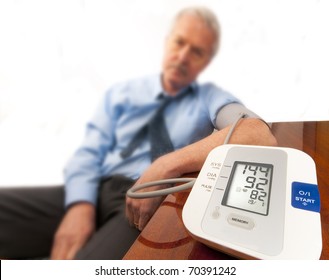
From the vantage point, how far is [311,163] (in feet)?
Answer: 0.95

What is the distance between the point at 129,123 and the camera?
0.39 metres

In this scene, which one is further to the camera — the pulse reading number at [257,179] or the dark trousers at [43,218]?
the dark trousers at [43,218]

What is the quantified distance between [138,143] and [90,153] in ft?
0.28

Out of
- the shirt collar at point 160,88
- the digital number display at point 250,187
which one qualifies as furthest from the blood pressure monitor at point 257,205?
the shirt collar at point 160,88

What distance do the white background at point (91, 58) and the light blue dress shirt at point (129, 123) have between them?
0.02m

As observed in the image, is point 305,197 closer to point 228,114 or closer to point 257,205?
point 257,205

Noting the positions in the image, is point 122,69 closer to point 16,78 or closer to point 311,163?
point 16,78

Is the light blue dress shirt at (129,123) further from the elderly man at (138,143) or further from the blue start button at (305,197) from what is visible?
the blue start button at (305,197)

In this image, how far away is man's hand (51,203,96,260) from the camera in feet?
1.23

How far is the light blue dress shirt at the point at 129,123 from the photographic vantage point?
371 mm
